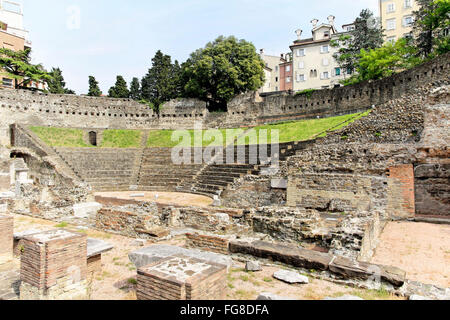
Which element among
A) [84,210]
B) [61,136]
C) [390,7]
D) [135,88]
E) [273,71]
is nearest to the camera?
[84,210]

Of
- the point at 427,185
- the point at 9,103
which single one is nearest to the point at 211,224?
the point at 427,185

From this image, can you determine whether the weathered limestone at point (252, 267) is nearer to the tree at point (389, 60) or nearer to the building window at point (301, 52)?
the tree at point (389, 60)

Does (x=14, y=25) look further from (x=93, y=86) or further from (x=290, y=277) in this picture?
(x=290, y=277)

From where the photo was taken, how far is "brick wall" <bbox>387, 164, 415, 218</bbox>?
30.2 feet

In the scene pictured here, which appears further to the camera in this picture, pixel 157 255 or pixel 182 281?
pixel 157 255

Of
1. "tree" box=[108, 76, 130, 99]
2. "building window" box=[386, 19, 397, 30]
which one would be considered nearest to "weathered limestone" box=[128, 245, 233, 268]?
"tree" box=[108, 76, 130, 99]

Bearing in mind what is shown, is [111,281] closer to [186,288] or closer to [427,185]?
[186,288]

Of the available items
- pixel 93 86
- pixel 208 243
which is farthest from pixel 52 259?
pixel 93 86

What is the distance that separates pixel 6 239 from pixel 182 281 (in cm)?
505

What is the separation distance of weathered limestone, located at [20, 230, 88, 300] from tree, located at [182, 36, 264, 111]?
3298 cm

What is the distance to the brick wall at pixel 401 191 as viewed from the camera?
921 cm

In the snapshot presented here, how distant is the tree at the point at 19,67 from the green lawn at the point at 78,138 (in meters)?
10.0

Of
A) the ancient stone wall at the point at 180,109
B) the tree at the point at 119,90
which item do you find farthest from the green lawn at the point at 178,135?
the tree at the point at 119,90

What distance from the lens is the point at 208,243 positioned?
19.1 ft
